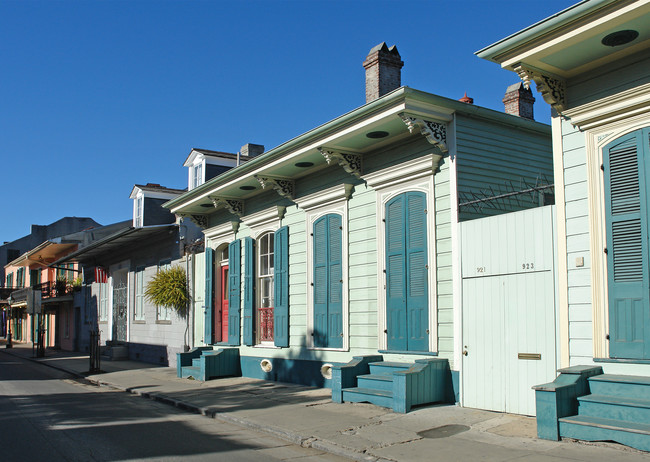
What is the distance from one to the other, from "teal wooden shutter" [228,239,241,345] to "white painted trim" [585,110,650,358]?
979 centimetres

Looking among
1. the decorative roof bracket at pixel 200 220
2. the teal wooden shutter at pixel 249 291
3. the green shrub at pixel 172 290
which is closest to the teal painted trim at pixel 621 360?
the teal wooden shutter at pixel 249 291

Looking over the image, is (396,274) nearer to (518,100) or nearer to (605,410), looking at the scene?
(605,410)

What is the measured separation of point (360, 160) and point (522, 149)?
2.97m

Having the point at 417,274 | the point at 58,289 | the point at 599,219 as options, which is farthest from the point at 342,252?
the point at 58,289

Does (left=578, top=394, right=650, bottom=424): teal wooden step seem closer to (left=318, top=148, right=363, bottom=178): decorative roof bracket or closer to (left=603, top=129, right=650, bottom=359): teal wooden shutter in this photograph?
(left=603, top=129, right=650, bottom=359): teal wooden shutter

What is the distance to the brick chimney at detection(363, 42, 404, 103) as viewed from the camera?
40.5ft

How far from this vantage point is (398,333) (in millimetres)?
10516

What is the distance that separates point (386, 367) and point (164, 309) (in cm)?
1218

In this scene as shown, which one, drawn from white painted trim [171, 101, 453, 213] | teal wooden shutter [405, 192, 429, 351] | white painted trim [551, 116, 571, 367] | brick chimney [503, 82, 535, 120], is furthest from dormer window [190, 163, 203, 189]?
white painted trim [551, 116, 571, 367]

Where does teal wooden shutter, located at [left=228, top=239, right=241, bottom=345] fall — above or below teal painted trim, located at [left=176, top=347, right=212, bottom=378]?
above

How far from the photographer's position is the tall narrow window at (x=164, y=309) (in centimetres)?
2031

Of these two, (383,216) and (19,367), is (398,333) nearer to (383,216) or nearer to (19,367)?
(383,216)

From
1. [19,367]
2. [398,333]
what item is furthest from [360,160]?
[19,367]

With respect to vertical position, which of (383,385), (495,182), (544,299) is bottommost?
(383,385)
